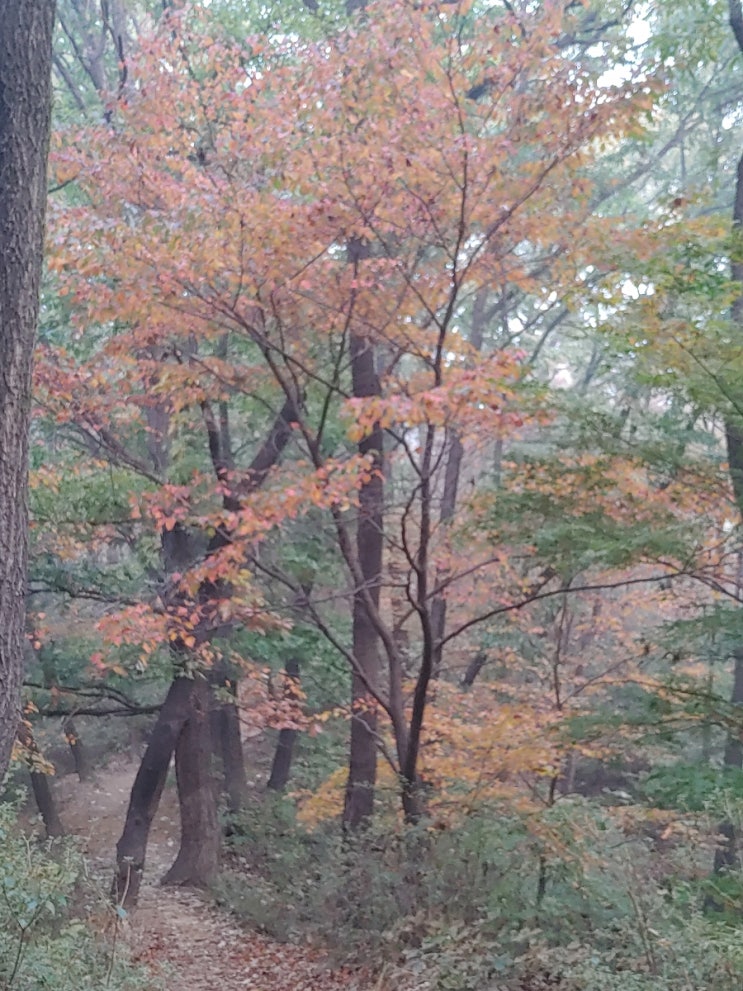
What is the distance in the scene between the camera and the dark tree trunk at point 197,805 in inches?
461

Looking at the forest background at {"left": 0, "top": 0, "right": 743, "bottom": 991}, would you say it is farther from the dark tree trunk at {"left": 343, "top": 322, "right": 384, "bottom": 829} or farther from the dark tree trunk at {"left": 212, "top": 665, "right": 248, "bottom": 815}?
the dark tree trunk at {"left": 212, "top": 665, "right": 248, "bottom": 815}

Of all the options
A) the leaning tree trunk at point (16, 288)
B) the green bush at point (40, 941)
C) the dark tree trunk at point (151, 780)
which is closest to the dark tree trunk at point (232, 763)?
the dark tree trunk at point (151, 780)

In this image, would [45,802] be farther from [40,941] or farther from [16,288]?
[16,288]

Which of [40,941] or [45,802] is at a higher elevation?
[40,941]

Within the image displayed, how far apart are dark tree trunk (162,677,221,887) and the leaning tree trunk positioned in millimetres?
7622

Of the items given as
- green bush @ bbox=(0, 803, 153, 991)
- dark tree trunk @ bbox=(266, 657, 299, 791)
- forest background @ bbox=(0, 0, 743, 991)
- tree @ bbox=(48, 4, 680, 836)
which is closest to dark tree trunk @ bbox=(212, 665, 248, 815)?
dark tree trunk @ bbox=(266, 657, 299, 791)

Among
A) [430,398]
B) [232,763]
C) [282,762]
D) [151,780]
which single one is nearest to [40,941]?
[430,398]

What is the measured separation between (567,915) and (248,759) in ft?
52.0

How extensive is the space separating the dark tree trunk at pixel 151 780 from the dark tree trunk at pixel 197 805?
1.17ft

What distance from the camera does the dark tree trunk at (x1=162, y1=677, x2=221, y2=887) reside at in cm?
1172

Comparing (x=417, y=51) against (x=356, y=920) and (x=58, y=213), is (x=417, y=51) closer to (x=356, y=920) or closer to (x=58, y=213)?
(x=58, y=213)

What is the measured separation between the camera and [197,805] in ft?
39.1

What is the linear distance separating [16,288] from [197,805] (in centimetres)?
935

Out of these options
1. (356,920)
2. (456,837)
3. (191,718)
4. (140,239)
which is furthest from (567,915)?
(191,718)
